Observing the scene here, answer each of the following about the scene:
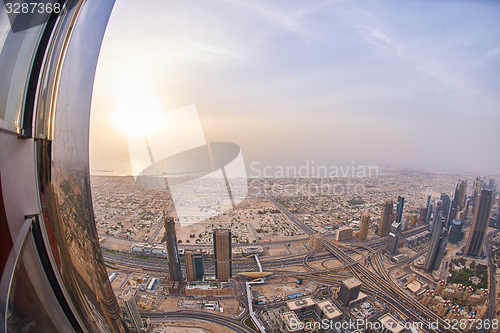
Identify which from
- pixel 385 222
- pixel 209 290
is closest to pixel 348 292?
pixel 209 290

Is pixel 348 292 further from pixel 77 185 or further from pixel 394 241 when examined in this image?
pixel 77 185

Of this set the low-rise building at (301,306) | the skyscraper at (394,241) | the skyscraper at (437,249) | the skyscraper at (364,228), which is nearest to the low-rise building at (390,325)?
the low-rise building at (301,306)

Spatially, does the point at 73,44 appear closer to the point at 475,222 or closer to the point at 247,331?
the point at 247,331

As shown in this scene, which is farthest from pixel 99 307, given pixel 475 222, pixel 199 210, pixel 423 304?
pixel 475 222

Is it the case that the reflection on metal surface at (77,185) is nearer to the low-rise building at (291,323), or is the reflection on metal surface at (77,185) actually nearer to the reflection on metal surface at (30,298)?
the reflection on metal surface at (30,298)

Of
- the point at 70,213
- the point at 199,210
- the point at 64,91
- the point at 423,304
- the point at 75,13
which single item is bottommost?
the point at 423,304

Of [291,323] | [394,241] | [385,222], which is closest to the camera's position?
[291,323]

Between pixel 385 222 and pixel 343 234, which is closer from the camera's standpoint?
pixel 343 234
